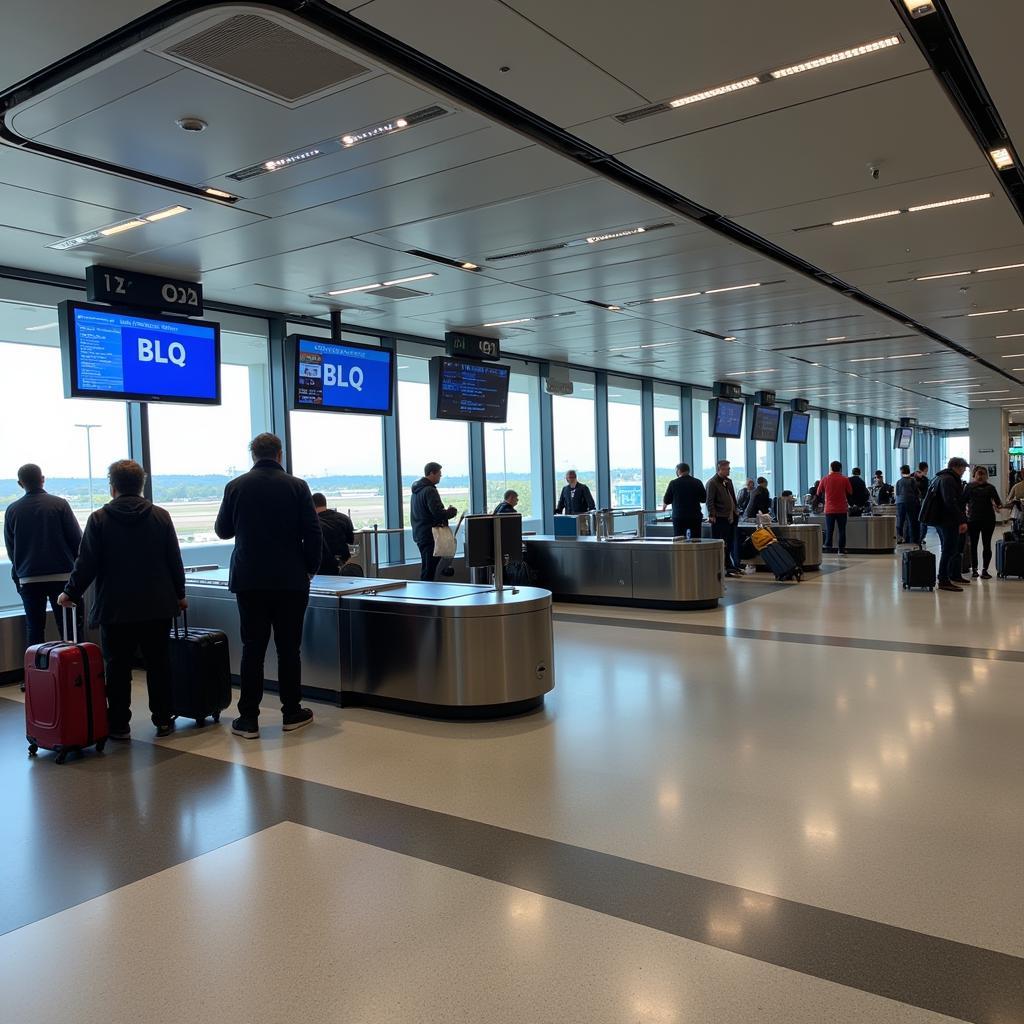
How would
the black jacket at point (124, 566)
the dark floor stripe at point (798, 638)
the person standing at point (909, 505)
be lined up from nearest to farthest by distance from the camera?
the black jacket at point (124, 566) → the dark floor stripe at point (798, 638) → the person standing at point (909, 505)

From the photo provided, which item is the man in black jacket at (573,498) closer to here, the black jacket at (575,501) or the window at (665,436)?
the black jacket at (575,501)

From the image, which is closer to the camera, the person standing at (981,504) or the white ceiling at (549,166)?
the white ceiling at (549,166)

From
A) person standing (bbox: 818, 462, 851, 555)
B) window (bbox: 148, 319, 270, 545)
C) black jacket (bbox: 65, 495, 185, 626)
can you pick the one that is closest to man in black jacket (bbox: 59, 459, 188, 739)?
black jacket (bbox: 65, 495, 185, 626)

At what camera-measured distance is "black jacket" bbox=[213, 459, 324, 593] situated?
213 inches

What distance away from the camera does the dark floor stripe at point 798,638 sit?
7.44 meters

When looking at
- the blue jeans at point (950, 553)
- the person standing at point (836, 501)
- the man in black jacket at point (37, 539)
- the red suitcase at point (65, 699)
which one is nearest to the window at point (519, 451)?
the person standing at point (836, 501)

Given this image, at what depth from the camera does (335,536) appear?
7.34 metres

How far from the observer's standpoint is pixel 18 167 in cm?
525

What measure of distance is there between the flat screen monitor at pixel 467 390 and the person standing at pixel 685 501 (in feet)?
8.10

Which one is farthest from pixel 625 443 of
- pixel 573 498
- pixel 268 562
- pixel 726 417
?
pixel 268 562

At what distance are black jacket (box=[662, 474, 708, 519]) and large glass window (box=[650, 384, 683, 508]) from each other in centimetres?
596

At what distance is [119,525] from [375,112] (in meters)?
2.83

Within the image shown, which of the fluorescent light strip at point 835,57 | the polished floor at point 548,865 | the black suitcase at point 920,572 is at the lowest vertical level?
the polished floor at point 548,865

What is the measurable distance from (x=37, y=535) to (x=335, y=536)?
225 centimetres
